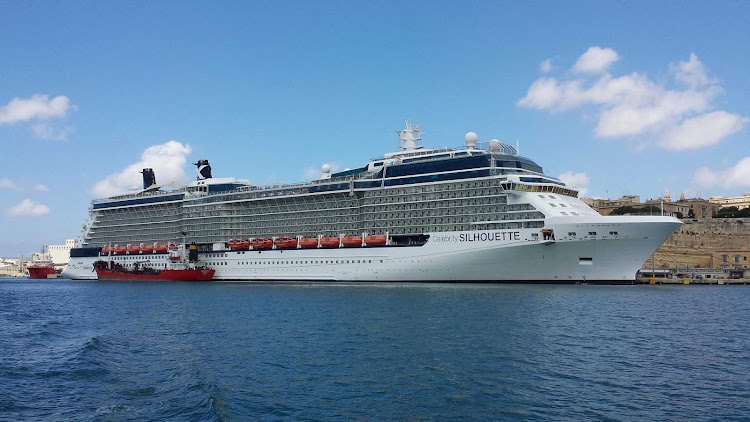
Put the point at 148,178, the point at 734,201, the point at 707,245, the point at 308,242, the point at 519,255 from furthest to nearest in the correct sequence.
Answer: the point at 734,201 < the point at 707,245 < the point at 148,178 < the point at 308,242 < the point at 519,255

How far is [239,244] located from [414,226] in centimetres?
2701

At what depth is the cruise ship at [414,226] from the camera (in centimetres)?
5025

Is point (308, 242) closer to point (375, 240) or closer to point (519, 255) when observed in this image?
point (375, 240)

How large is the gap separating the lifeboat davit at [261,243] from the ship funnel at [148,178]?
36.3m

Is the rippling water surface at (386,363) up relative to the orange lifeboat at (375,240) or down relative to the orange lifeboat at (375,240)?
down

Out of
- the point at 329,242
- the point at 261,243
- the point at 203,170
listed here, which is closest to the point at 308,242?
the point at 329,242

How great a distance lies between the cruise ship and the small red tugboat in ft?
4.60

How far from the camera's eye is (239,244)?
7531cm

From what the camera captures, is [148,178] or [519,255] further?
[148,178]

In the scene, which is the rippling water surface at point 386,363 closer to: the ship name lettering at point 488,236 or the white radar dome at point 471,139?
the ship name lettering at point 488,236

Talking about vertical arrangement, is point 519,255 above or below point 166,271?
above

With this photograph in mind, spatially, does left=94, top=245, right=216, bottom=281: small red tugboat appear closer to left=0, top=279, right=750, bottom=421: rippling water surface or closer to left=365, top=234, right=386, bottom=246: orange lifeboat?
left=365, top=234, right=386, bottom=246: orange lifeboat

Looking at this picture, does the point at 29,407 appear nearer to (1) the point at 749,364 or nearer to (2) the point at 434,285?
(1) the point at 749,364

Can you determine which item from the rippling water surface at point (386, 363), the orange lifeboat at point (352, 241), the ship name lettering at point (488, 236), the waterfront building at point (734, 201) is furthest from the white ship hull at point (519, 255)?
the waterfront building at point (734, 201)
